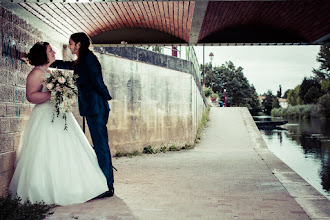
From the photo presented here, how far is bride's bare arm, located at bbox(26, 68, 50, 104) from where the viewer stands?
452cm

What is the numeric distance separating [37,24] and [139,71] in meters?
5.27

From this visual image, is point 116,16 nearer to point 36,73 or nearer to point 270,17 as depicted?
point 36,73

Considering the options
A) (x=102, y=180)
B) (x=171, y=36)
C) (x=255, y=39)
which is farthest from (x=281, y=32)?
(x=102, y=180)

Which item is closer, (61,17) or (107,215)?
(107,215)

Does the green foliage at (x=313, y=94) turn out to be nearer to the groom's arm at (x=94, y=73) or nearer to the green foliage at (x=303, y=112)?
the green foliage at (x=303, y=112)

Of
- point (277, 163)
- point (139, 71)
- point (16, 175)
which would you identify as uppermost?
point (139, 71)

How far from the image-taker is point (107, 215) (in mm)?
3916

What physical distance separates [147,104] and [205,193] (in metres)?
6.05

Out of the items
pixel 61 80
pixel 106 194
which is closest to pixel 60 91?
pixel 61 80

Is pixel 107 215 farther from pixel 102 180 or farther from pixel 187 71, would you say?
pixel 187 71

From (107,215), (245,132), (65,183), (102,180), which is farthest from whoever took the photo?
(245,132)

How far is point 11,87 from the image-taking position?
15.4ft

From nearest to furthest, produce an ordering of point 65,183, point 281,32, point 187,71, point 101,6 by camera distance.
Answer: point 65,183 < point 101,6 < point 281,32 < point 187,71

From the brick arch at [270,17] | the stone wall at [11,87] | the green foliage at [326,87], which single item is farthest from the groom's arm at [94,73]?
the green foliage at [326,87]
